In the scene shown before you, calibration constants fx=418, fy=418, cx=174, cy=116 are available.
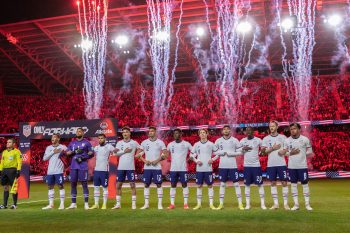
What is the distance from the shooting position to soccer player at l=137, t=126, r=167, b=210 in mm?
13391

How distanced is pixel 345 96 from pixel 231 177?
85.9 feet

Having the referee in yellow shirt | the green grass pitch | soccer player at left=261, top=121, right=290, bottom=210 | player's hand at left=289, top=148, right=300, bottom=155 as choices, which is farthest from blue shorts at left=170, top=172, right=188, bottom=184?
the referee in yellow shirt

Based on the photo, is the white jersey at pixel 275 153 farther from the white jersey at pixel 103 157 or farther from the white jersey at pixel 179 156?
the white jersey at pixel 103 157

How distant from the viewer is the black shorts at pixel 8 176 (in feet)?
47.9

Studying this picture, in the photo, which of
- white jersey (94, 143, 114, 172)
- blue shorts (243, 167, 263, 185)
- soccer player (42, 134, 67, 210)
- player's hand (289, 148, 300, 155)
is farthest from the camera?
soccer player (42, 134, 67, 210)

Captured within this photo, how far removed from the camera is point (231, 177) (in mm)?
13016

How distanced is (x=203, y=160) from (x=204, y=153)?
0.23 metres

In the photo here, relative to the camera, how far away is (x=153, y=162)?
527 inches

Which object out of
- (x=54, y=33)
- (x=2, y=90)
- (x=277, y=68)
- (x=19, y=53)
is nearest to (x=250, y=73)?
(x=277, y=68)

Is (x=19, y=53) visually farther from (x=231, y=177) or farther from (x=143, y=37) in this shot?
(x=231, y=177)

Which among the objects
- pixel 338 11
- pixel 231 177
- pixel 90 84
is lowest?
pixel 231 177

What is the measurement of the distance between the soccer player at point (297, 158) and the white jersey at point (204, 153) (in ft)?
7.19

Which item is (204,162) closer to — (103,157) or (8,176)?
(103,157)

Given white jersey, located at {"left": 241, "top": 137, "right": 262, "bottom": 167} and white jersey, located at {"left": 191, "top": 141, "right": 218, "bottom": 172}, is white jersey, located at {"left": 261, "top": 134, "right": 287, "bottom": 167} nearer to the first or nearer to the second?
white jersey, located at {"left": 241, "top": 137, "right": 262, "bottom": 167}
